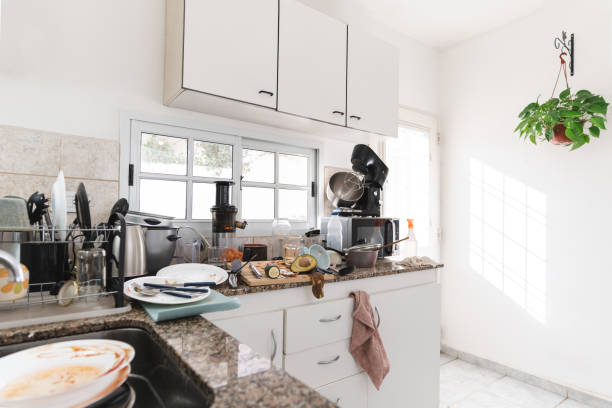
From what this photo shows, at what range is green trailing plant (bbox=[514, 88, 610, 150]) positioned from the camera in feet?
6.95

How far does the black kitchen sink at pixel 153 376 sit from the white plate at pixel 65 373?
112 mm

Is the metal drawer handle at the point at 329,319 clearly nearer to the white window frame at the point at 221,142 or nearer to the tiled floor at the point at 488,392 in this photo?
the white window frame at the point at 221,142

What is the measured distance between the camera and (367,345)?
1652mm

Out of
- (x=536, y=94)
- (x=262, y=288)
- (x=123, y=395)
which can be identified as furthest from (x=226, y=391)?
(x=536, y=94)

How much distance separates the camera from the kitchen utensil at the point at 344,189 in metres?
2.27

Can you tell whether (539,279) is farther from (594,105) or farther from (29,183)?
(29,183)

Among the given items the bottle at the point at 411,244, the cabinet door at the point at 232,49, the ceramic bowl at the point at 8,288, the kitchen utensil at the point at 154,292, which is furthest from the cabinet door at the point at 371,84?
the ceramic bowl at the point at 8,288

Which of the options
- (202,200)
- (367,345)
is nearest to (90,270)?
(202,200)

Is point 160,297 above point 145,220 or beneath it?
beneath

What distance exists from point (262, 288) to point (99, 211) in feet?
2.88

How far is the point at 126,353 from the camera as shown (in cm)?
64

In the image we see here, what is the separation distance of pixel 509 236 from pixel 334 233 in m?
1.54

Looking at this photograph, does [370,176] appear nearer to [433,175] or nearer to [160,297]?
[433,175]

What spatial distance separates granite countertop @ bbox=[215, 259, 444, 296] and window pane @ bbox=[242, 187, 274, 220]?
2.35 feet
